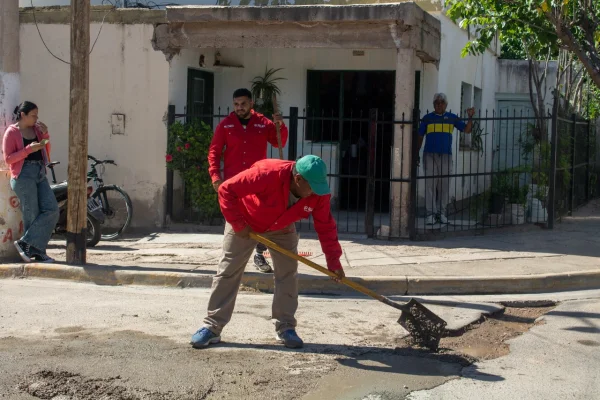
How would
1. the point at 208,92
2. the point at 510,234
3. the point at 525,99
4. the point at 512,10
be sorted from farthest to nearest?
the point at 525,99 < the point at 208,92 < the point at 510,234 < the point at 512,10

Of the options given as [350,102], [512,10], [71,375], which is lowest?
[71,375]

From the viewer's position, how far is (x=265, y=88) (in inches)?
543

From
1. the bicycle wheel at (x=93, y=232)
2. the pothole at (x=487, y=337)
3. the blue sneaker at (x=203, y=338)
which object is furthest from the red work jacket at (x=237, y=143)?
the bicycle wheel at (x=93, y=232)

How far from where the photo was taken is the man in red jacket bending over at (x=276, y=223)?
5.57m

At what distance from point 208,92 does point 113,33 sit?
225cm

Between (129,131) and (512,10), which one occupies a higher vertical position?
(512,10)

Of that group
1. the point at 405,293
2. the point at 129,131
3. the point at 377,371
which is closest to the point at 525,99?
the point at 129,131

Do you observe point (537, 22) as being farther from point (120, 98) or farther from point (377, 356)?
point (377, 356)

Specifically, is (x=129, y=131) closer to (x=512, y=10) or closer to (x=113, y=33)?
(x=113, y=33)

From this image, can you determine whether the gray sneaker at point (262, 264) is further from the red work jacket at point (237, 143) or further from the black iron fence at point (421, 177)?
the black iron fence at point (421, 177)

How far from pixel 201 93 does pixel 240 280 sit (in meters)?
7.89

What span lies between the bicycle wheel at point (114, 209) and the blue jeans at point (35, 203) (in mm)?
1706

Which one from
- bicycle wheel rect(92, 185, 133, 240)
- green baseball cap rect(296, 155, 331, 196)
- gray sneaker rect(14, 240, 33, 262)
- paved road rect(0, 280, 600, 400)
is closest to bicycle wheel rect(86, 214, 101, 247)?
bicycle wheel rect(92, 185, 133, 240)

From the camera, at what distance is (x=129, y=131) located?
39.5 feet
